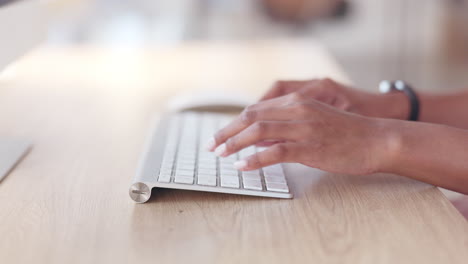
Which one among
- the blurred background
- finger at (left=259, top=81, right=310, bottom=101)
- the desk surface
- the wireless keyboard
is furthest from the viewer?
the blurred background

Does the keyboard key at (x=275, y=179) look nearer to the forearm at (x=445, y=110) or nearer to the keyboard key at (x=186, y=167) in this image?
the keyboard key at (x=186, y=167)

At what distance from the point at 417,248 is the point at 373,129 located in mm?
194

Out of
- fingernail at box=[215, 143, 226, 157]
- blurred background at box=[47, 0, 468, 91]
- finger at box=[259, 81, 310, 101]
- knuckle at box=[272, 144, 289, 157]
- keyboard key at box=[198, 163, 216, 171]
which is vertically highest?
finger at box=[259, 81, 310, 101]

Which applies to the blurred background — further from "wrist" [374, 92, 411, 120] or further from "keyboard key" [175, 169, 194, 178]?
"keyboard key" [175, 169, 194, 178]

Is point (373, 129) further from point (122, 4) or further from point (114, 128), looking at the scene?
point (122, 4)

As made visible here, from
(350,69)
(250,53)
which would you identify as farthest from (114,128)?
(350,69)

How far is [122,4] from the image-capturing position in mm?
3977

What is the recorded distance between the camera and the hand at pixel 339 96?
91cm

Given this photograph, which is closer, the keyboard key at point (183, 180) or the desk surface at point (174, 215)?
the desk surface at point (174, 215)

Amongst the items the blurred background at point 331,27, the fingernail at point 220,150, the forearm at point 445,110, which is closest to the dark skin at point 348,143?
the fingernail at point 220,150

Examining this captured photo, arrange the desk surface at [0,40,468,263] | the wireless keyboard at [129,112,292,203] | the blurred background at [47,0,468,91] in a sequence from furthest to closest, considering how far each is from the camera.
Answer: the blurred background at [47,0,468,91]
the wireless keyboard at [129,112,292,203]
the desk surface at [0,40,468,263]

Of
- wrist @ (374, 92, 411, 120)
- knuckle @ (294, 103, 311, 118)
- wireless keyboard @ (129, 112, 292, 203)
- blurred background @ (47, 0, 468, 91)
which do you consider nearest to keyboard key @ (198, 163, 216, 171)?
wireless keyboard @ (129, 112, 292, 203)

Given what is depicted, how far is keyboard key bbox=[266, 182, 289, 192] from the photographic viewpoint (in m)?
0.65

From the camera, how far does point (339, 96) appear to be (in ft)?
3.01
